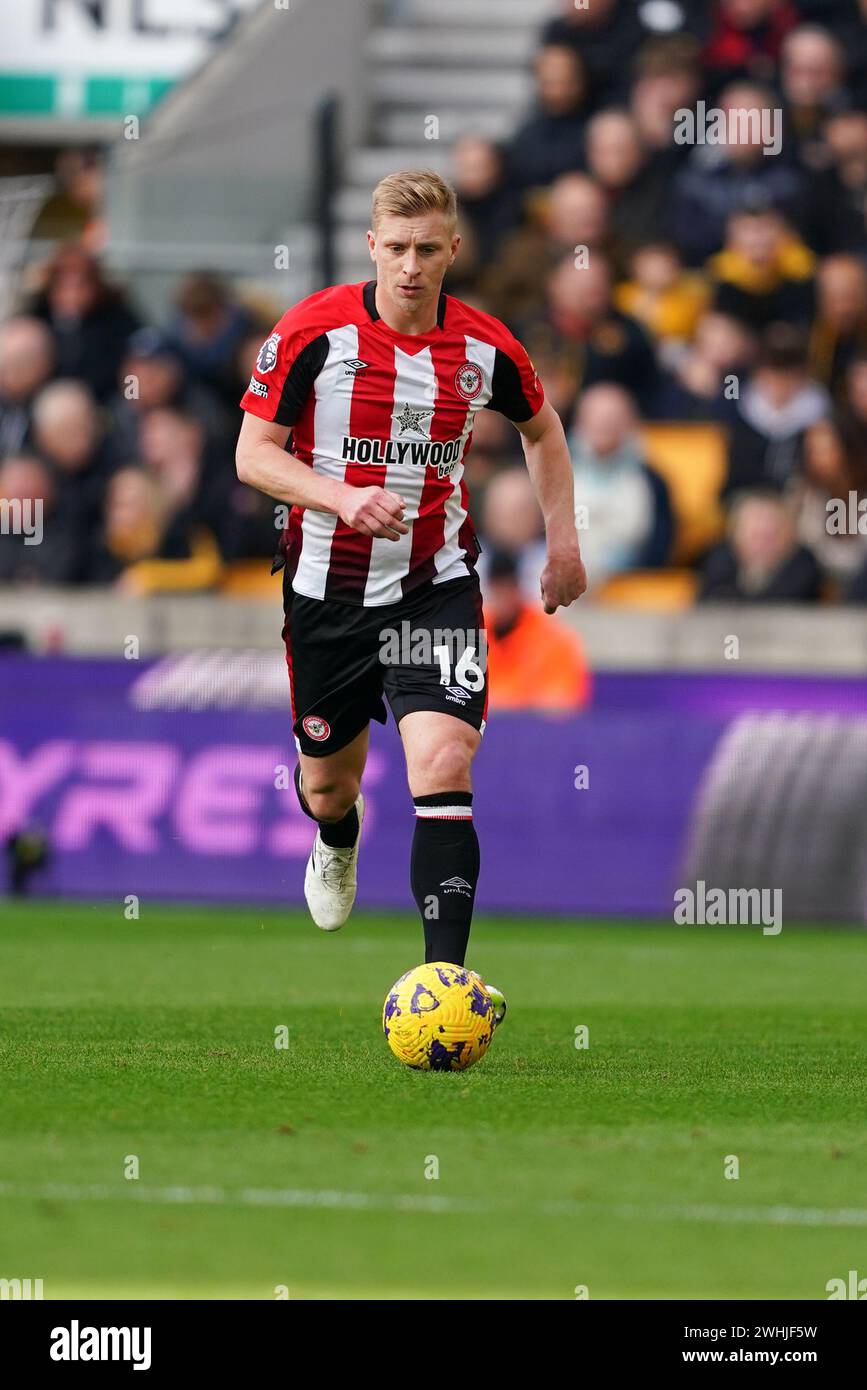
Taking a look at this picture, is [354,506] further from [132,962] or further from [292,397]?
[132,962]

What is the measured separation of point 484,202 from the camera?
17859 millimetres

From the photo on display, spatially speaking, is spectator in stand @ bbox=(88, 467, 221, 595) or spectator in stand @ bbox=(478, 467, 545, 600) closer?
spectator in stand @ bbox=(478, 467, 545, 600)

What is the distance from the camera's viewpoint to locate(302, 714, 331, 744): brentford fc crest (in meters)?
8.02

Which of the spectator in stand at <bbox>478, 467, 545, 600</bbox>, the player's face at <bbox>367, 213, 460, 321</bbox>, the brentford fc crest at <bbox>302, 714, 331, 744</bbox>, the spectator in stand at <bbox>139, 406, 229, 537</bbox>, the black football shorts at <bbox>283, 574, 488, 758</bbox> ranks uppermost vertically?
the spectator in stand at <bbox>139, 406, 229, 537</bbox>

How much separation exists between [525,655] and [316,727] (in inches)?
246

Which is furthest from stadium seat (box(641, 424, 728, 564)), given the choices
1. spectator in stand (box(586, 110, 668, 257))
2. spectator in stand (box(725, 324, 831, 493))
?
spectator in stand (box(586, 110, 668, 257))

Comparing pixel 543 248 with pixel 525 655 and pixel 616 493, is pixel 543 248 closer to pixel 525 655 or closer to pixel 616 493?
pixel 616 493

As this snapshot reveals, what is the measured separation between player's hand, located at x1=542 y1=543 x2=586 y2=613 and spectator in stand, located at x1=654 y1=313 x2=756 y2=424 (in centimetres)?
840

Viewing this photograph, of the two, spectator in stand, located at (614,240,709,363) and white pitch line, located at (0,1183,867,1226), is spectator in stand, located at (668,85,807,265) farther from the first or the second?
white pitch line, located at (0,1183,867,1226)

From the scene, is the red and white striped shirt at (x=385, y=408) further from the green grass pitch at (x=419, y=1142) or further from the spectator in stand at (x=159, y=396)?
the spectator in stand at (x=159, y=396)

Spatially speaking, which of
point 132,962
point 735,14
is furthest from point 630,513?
point 132,962

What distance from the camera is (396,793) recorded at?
1382 cm

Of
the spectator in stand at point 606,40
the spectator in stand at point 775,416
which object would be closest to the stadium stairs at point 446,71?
the spectator in stand at point 606,40

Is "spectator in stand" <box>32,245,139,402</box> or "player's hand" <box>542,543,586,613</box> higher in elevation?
"spectator in stand" <box>32,245,139,402</box>
